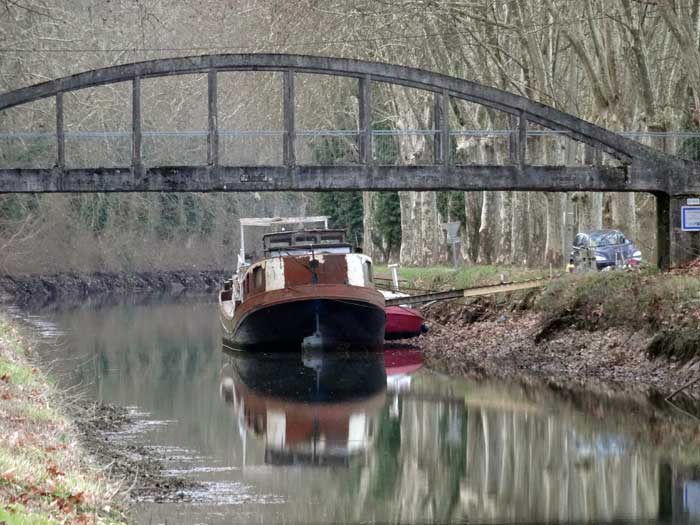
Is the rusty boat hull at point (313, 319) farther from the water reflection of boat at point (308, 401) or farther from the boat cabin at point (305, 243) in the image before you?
the boat cabin at point (305, 243)

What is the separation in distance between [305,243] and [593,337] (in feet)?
35.4

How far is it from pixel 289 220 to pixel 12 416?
2859cm

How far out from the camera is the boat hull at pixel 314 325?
39375 millimetres

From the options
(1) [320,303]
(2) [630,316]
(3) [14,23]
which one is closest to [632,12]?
(2) [630,316]

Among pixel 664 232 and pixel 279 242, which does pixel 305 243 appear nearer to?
pixel 279 242

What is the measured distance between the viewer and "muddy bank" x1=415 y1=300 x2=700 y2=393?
29031 millimetres

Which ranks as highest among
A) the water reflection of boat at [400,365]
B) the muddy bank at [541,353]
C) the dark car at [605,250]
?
the dark car at [605,250]

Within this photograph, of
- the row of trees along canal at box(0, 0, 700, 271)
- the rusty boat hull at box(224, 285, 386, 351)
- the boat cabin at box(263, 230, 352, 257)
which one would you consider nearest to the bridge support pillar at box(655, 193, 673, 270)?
the row of trees along canal at box(0, 0, 700, 271)

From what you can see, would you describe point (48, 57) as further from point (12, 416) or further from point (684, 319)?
point (12, 416)

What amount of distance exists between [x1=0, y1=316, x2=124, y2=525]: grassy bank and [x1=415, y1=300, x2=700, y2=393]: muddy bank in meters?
11.8

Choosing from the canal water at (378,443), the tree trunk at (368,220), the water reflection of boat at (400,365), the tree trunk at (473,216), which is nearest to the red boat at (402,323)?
the water reflection of boat at (400,365)

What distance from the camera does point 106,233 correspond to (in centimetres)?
8194

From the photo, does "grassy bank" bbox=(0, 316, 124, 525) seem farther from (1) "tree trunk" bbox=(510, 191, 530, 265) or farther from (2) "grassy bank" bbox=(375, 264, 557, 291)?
(1) "tree trunk" bbox=(510, 191, 530, 265)

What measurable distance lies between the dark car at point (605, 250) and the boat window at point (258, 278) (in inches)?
333
